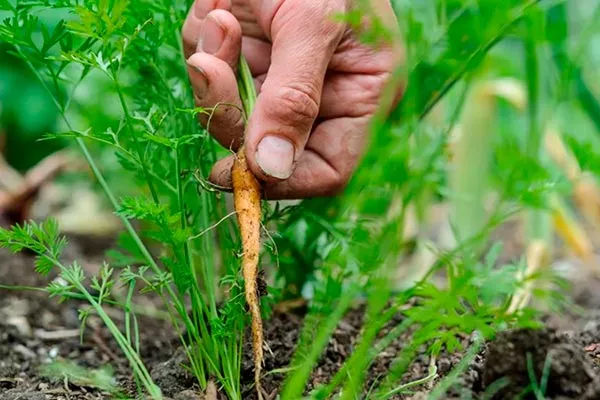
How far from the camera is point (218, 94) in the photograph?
4.10 feet

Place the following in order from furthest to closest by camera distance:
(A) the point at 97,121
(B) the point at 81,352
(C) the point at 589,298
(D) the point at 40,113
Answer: (D) the point at 40,113, (C) the point at 589,298, (A) the point at 97,121, (B) the point at 81,352

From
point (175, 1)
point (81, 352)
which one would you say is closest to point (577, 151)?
point (175, 1)

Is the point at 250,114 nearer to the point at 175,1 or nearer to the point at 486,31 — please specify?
the point at 175,1

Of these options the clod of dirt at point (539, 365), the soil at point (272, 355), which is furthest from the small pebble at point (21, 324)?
the clod of dirt at point (539, 365)

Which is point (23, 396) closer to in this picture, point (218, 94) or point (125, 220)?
point (125, 220)

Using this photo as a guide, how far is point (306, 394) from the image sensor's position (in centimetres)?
122

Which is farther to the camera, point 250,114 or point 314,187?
point 314,187

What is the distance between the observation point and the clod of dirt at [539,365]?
3.35 feet

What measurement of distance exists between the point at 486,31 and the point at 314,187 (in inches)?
14.8

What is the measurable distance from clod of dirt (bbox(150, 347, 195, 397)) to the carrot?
0.12m

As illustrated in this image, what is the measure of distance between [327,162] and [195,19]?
299mm

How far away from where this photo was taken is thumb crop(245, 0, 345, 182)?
1.21m

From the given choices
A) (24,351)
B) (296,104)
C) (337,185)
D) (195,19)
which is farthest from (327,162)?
(24,351)

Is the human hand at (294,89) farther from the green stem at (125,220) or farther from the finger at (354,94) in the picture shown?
the green stem at (125,220)
